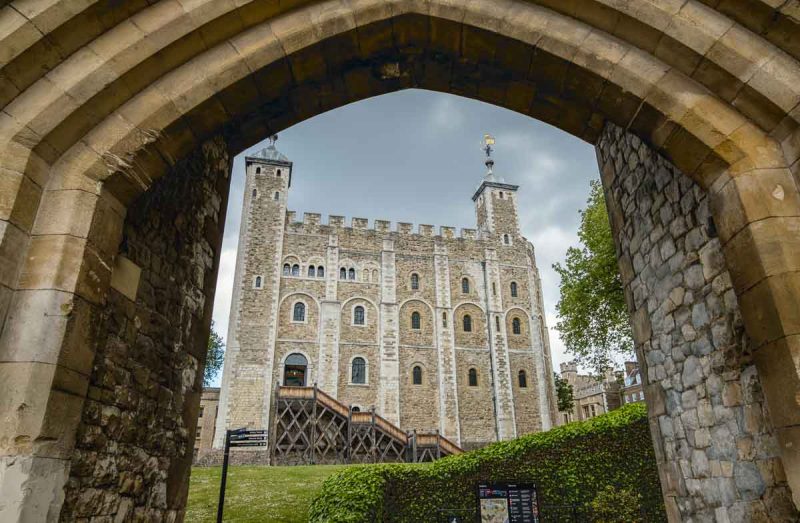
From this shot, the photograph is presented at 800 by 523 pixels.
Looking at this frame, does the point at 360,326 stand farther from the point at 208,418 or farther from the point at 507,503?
the point at 507,503

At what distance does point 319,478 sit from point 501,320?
18.7 meters

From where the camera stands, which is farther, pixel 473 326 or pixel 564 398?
pixel 564 398

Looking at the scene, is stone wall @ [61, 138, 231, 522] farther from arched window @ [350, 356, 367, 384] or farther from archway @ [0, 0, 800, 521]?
arched window @ [350, 356, 367, 384]

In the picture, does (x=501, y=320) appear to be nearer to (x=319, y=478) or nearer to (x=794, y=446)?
(x=319, y=478)

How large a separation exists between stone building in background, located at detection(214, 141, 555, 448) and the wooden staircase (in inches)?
132

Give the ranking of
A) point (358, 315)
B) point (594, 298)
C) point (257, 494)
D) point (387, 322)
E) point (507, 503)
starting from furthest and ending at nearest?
1. point (387, 322)
2. point (358, 315)
3. point (594, 298)
4. point (257, 494)
5. point (507, 503)

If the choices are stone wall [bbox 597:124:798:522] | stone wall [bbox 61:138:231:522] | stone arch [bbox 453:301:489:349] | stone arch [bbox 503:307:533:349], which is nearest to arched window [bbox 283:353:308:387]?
stone arch [bbox 453:301:489:349]

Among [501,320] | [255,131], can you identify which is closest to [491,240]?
[501,320]

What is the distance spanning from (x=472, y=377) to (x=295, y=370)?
9864 millimetres

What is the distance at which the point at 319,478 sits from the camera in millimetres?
13922

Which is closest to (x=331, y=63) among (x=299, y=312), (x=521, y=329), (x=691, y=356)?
(x=691, y=356)

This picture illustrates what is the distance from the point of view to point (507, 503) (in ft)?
25.9

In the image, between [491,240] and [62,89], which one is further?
[491,240]

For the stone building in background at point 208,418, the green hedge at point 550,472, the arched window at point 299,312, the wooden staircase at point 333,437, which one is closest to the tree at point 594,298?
the green hedge at point 550,472
